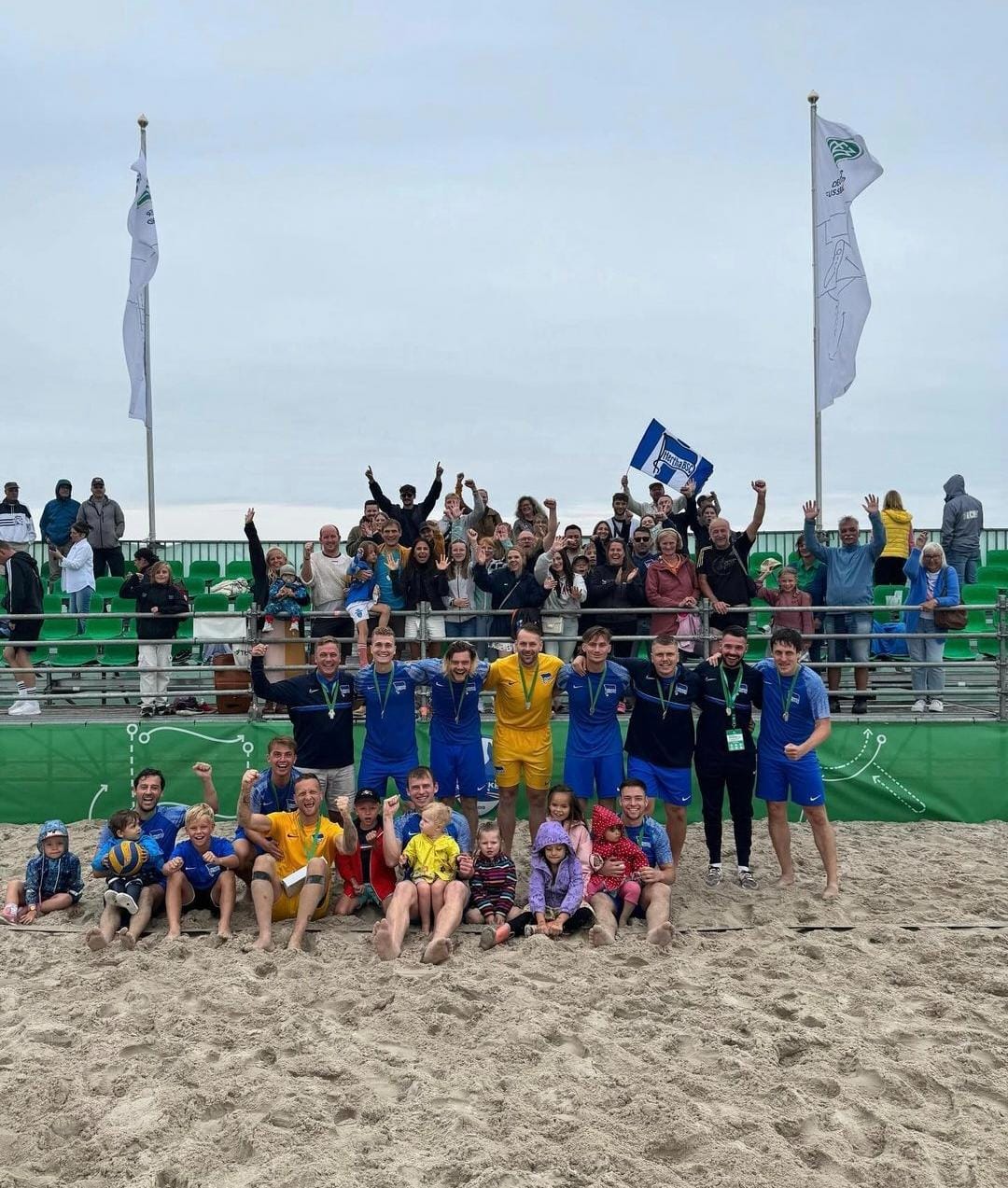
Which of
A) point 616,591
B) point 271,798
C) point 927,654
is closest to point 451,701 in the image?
point 271,798

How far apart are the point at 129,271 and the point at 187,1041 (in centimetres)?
1251

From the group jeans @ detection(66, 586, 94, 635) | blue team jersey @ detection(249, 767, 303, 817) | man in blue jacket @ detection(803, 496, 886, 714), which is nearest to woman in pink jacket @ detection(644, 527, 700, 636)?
man in blue jacket @ detection(803, 496, 886, 714)

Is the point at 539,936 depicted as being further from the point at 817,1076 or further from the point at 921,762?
the point at 921,762

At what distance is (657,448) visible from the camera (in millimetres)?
12523

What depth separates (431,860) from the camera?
285 inches

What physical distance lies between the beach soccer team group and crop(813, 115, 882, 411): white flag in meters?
7.05

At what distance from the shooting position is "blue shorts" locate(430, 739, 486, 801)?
8281 millimetres

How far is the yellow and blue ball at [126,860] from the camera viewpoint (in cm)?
736

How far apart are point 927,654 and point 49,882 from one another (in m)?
7.51

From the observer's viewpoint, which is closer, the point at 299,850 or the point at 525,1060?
the point at 525,1060

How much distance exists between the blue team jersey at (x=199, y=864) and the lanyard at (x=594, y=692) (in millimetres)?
2665

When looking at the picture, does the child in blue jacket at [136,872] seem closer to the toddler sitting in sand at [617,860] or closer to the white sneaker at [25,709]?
the toddler sitting in sand at [617,860]

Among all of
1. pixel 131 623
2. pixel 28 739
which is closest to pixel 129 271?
pixel 131 623

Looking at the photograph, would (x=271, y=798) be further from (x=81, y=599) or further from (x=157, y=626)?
(x=81, y=599)
